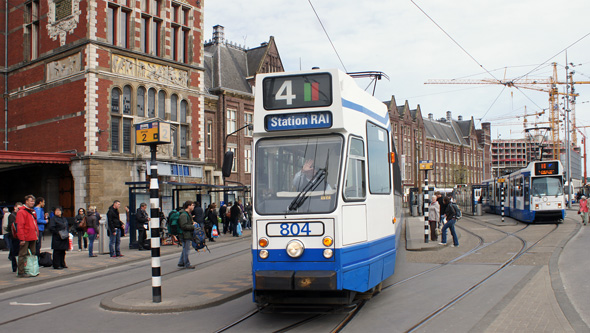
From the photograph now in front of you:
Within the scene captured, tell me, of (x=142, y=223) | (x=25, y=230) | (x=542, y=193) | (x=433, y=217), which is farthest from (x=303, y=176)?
(x=542, y=193)

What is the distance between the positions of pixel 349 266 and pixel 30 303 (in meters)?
5.95

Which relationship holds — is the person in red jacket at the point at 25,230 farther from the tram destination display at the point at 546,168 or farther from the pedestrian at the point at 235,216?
the tram destination display at the point at 546,168

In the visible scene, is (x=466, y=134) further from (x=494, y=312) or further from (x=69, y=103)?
(x=494, y=312)

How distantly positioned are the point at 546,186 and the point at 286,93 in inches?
893

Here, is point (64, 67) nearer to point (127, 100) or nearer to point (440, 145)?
point (127, 100)

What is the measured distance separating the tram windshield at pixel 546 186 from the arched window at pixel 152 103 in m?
20.2

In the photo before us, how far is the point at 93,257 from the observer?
53.2 ft

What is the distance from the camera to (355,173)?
729cm

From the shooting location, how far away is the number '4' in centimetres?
734

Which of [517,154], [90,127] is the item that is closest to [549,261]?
[90,127]

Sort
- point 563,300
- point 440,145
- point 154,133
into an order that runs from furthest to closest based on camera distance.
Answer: point 440,145, point 154,133, point 563,300

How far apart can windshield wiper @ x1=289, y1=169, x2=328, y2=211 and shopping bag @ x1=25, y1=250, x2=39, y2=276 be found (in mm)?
8098

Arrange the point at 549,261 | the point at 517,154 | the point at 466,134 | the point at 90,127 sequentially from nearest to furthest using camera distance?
the point at 549,261, the point at 90,127, the point at 466,134, the point at 517,154

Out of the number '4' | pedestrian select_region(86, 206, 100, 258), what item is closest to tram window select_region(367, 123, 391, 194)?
the number '4'
